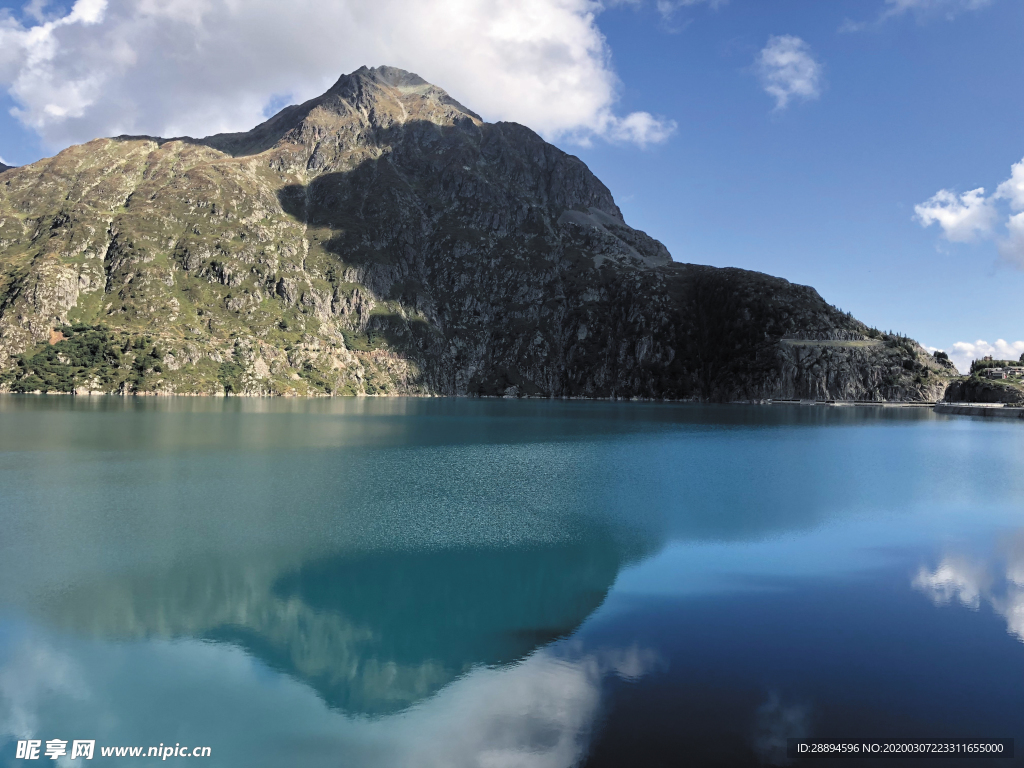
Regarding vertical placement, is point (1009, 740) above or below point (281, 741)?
above

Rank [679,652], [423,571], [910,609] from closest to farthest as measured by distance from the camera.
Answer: [679,652] → [910,609] → [423,571]

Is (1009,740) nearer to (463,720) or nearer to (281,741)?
(463,720)

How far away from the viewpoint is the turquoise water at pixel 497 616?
58.5ft

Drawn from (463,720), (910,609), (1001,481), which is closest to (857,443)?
(1001,481)

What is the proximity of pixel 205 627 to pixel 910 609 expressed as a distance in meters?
32.2

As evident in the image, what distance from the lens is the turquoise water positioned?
1783 centimetres

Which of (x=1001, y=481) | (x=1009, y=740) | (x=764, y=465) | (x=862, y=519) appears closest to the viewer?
(x=1009, y=740)

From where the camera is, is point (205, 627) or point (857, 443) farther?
point (857, 443)

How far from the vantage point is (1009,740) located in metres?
17.3

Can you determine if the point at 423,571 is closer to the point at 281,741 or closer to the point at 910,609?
the point at 281,741

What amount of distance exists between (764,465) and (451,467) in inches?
1516

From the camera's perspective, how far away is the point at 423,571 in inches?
1240

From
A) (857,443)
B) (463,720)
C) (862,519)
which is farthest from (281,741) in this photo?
(857,443)

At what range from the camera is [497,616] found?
26.2 meters
